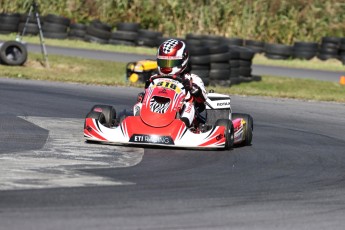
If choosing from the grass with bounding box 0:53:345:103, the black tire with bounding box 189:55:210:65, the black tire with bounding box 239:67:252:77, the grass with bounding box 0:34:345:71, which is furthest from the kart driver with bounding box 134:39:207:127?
the grass with bounding box 0:34:345:71

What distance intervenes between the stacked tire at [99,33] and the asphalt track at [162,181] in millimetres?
17926

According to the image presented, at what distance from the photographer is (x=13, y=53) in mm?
22719

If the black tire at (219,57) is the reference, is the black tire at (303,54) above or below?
below

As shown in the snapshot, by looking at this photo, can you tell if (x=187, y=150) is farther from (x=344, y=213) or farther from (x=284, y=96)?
(x=284, y=96)

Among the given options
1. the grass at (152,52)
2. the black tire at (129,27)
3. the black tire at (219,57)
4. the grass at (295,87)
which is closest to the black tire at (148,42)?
the grass at (152,52)

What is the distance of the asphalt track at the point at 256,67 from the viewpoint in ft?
87.1

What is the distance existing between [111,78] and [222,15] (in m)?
12.7

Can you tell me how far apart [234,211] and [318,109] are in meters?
10.4

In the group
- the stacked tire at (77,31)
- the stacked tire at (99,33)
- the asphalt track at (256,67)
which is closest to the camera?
the asphalt track at (256,67)

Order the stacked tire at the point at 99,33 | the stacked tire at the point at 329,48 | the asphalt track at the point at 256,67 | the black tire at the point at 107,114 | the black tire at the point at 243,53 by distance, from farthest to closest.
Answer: the stacked tire at the point at 99,33 → the stacked tire at the point at 329,48 → the asphalt track at the point at 256,67 → the black tire at the point at 243,53 → the black tire at the point at 107,114

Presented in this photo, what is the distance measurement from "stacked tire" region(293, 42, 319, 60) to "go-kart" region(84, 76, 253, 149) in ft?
64.6

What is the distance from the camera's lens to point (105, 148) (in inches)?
409

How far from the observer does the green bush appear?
33750mm

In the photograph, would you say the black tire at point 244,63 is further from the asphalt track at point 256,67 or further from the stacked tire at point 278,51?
the stacked tire at point 278,51
